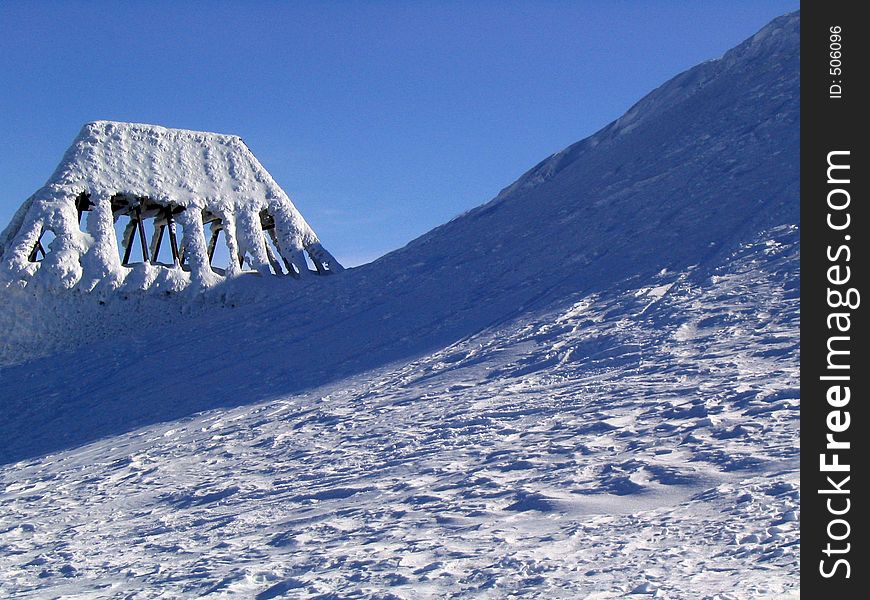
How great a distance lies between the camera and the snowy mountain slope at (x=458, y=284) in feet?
28.0

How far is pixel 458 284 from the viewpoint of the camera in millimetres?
10453

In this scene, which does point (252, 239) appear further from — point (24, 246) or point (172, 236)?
Result: point (24, 246)

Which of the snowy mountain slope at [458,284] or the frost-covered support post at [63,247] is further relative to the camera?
the frost-covered support post at [63,247]

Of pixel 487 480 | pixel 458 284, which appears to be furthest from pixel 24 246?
pixel 487 480

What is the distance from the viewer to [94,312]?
11469 millimetres

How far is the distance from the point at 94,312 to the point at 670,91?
1115 centimetres
